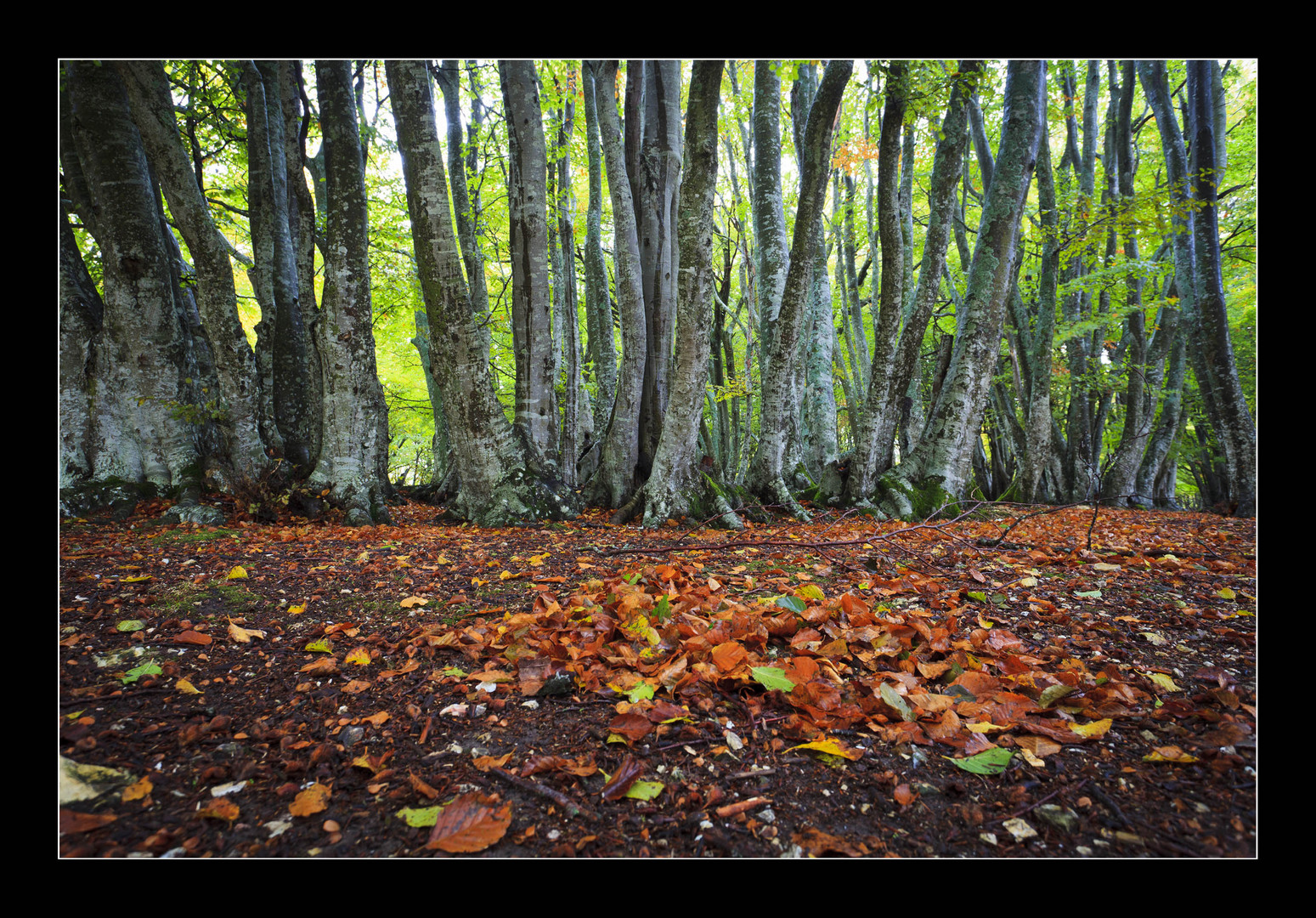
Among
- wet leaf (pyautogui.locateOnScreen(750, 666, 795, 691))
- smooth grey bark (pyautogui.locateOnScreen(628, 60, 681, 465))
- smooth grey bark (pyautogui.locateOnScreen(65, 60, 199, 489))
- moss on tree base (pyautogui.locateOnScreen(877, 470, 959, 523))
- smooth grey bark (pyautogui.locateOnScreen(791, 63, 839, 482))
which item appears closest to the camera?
wet leaf (pyautogui.locateOnScreen(750, 666, 795, 691))

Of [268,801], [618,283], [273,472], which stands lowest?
[268,801]

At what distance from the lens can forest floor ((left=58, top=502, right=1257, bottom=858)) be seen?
1.26 metres

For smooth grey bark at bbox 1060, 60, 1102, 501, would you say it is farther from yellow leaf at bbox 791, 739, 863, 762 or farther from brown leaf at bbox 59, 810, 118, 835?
brown leaf at bbox 59, 810, 118, 835

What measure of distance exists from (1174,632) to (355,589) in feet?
12.3

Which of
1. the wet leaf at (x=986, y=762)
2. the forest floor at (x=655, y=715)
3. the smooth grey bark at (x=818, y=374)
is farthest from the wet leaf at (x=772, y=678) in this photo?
the smooth grey bark at (x=818, y=374)

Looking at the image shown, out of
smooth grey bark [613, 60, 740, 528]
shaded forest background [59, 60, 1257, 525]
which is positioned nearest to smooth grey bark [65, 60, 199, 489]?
shaded forest background [59, 60, 1257, 525]

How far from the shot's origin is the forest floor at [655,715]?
1257 mm

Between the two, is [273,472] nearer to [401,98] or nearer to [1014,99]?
[401,98]

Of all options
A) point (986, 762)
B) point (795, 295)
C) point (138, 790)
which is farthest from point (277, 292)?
point (986, 762)

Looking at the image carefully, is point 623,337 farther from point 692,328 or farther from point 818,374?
point 818,374

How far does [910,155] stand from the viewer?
9.66m

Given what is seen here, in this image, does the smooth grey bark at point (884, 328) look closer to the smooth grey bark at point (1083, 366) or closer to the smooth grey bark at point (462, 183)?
the smooth grey bark at point (1083, 366)

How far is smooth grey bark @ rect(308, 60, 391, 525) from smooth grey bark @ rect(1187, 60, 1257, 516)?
8.50 m
